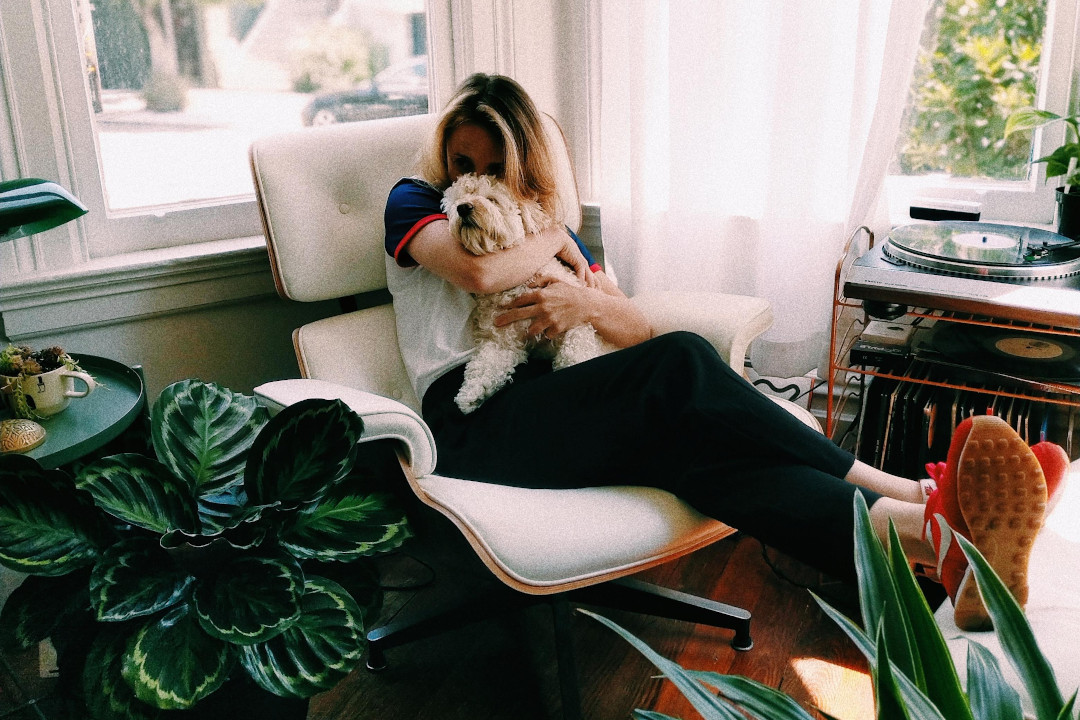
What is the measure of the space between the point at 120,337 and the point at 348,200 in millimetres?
538

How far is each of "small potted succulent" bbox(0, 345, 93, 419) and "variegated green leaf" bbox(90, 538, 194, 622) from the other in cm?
50

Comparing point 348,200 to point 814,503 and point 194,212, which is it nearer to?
point 194,212

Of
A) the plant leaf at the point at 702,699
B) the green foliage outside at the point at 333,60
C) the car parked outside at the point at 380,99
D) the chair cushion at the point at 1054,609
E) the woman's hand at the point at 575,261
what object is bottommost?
the chair cushion at the point at 1054,609

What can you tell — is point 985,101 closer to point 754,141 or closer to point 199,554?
point 754,141

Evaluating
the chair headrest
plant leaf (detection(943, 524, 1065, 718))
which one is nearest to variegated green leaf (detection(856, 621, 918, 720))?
plant leaf (detection(943, 524, 1065, 718))

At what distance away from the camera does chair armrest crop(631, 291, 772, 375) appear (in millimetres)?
1634

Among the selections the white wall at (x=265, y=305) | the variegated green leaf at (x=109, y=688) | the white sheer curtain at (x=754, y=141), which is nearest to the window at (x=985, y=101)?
the white sheer curtain at (x=754, y=141)

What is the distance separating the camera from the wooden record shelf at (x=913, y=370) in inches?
62.4

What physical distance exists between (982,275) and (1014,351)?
19 centimetres

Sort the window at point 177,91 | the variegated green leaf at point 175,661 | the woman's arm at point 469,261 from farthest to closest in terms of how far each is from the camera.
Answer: the window at point 177,91, the woman's arm at point 469,261, the variegated green leaf at point 175,661

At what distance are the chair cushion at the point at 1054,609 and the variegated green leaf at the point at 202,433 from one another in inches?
33.4

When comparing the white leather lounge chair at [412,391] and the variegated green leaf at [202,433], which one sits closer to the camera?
the variegated green leaf at [202,433]

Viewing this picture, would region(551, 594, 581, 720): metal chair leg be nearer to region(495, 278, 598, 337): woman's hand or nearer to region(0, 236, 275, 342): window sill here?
region(495, 278, 598, 337): woman's hand

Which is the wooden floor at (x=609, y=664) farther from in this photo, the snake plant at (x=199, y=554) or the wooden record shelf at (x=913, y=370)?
the snake plant at (x=199, y=554)
